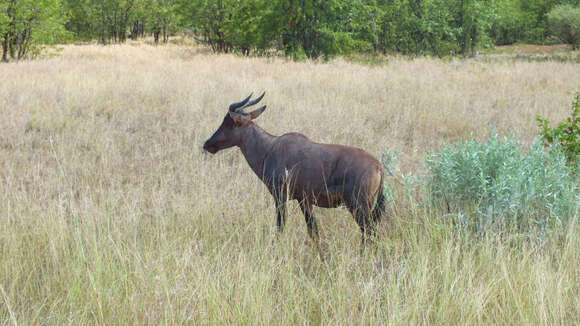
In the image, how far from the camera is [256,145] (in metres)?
3.97

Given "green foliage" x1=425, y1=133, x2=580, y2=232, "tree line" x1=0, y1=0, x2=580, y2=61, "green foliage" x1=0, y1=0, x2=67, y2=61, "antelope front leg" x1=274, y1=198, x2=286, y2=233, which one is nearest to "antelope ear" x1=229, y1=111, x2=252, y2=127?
"antelope front leg" x1=274, y1=198, x2=286, y2=233

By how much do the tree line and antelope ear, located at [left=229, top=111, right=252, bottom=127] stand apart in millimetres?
16797

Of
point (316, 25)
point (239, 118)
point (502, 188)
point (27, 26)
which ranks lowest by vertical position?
point (502, 188)

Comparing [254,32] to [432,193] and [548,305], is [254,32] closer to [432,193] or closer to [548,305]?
[432,193]

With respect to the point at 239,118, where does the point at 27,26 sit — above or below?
above

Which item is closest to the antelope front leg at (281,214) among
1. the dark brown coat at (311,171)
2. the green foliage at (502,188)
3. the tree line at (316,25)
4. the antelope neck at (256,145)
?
the dark brown coat at (311,171)

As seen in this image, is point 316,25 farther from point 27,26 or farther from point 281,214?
point 281,214

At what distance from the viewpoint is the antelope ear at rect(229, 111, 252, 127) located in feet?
13.0

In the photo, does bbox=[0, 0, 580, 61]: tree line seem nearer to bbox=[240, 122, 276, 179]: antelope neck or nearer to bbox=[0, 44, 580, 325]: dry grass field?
bbox=[0, 44, 580, 325]: dry grass field

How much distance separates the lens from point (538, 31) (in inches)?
2153

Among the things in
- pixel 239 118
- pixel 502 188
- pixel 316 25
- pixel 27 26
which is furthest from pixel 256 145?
pixel 27 26

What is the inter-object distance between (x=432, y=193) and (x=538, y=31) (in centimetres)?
6042

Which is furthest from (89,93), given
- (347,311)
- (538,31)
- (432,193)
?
(538,31)

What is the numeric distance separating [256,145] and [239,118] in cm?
28
